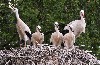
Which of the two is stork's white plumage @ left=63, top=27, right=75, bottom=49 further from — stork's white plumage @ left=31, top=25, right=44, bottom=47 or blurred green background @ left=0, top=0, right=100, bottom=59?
blurred green background @ left=0, top=0, right=100, bottom=59

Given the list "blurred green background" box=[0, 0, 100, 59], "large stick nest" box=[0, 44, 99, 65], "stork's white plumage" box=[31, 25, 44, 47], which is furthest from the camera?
"blurred green background" box=[0, 0, 100, 59]

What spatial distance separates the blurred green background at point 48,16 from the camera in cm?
1423

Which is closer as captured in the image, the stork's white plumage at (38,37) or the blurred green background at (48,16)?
the stork's white plumage at (38,37)

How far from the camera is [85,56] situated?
10812 mm

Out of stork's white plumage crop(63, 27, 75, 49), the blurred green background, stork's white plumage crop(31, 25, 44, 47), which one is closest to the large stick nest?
stork's white plumage crop(63, 27, 75, 49)

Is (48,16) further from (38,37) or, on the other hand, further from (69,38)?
(69,38)

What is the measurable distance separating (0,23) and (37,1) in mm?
1255

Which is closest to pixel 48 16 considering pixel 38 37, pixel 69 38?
pixel 38 37

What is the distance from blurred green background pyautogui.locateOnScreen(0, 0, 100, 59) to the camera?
14.2m

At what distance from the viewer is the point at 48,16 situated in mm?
14211

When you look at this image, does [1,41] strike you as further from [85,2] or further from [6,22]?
[85,2]

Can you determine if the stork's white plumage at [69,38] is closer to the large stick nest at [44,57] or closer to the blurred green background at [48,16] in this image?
the large stick nest at [44,57]

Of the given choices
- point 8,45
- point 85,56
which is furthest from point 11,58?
point 8,45

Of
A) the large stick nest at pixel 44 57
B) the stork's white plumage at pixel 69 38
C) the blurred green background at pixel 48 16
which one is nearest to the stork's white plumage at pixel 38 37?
the stork's white plumage at pixel 69 38
